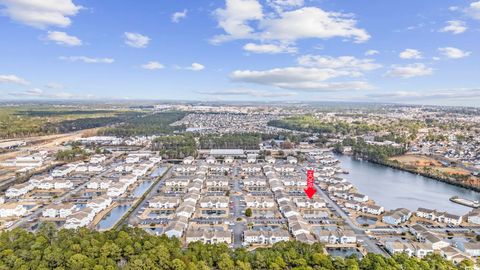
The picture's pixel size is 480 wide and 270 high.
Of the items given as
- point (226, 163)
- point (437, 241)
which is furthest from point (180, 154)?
point (437, 241)

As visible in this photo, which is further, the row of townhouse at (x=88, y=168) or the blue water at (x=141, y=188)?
the row of townhouse at (x=88, y=168)

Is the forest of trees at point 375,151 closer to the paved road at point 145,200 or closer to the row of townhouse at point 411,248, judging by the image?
the row of townhouse at point 411,248

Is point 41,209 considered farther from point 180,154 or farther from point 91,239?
point 180,154

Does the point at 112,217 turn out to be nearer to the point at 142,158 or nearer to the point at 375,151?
the point at 142,158

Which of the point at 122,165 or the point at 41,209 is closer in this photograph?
the point at 41,209

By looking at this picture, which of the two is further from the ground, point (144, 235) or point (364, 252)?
point (144, 235)

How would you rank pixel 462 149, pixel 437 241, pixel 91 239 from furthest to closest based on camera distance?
pixel 462 149 → pixel 437 241 → pixel 91 239

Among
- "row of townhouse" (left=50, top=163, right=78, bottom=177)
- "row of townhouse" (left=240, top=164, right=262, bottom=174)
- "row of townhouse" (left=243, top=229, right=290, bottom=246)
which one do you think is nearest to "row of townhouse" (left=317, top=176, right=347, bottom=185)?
"row of townhouse" (left=240, top=164, right=262, bottom=174)

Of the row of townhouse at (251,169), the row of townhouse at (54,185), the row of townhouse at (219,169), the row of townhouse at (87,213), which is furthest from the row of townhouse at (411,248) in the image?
the row of townhouse at (54,185)
